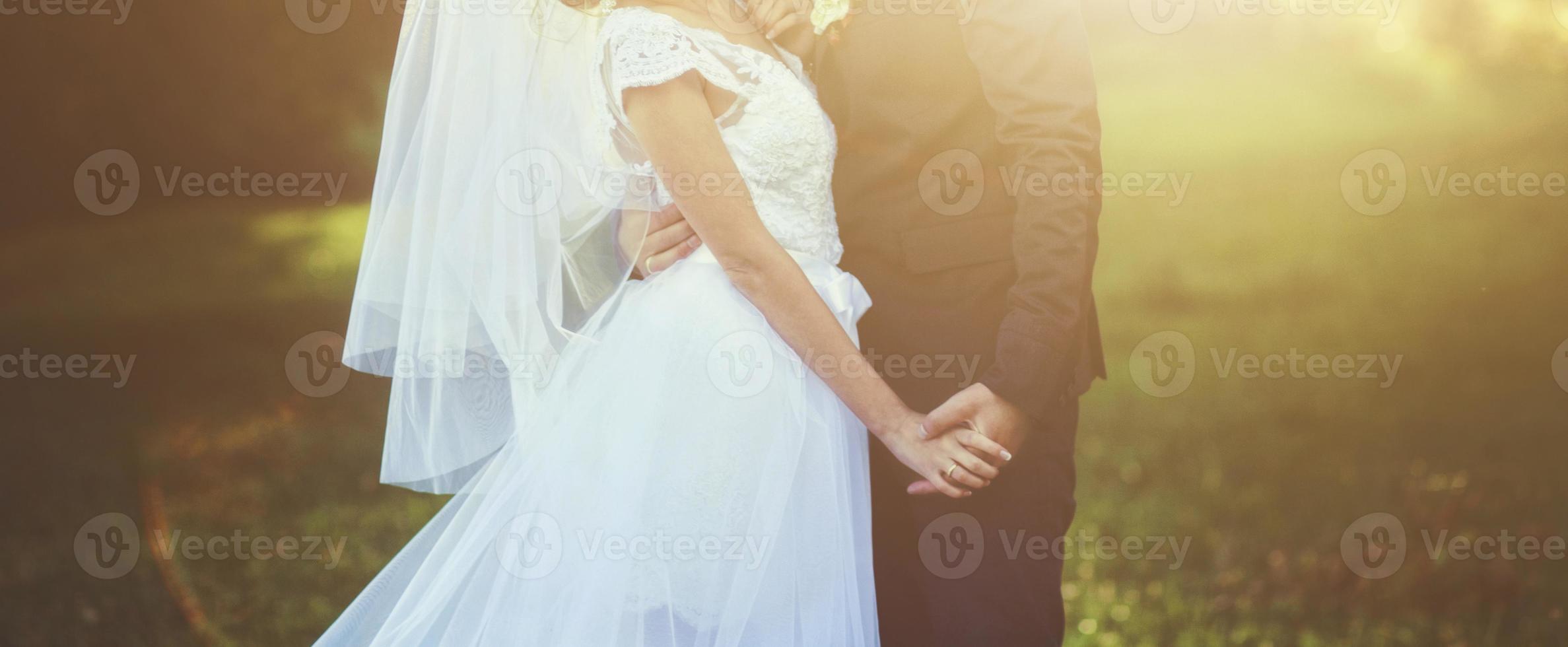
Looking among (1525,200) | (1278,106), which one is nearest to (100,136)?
(1278,106)

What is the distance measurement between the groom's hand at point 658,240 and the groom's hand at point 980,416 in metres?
0.36

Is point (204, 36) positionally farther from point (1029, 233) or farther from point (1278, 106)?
point (1278, 106)

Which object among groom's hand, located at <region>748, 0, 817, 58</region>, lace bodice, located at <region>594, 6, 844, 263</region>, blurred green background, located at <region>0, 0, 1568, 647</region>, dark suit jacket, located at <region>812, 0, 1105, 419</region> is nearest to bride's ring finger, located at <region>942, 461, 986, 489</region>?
dark suit jacket, located at <region>812, 0, 1105, 419</region>

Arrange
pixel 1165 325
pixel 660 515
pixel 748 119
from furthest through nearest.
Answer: pixel 1165 325 < pixel 748 119 < pixel 660 515

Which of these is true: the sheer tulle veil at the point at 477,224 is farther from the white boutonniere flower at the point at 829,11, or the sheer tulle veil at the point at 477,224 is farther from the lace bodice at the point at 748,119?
the white boutonniere flower at the point at 829,11

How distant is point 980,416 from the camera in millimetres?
1231

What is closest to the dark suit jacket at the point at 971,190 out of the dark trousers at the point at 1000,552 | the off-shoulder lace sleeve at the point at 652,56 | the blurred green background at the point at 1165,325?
the dark trousers at the point at 1000,552

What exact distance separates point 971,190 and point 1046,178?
4.4 inches

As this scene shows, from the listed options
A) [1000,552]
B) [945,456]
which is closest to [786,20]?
[945,456]

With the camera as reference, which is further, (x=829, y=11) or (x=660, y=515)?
(x=829, y=11)

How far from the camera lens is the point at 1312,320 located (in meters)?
3.11

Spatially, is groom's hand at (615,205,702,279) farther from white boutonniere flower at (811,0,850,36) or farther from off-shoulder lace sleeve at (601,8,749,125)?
white boutonniere flower at (811,0,850,36)

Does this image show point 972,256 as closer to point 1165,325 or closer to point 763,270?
point 763,270

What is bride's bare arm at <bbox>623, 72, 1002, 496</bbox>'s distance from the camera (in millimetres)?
1188
